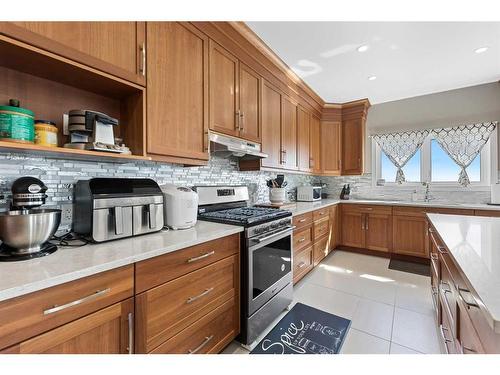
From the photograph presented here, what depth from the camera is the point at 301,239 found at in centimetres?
253

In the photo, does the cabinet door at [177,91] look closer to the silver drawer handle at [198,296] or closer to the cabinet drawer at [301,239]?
the silver drawer handle at [198,296]

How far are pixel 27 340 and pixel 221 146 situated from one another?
150 centimetres

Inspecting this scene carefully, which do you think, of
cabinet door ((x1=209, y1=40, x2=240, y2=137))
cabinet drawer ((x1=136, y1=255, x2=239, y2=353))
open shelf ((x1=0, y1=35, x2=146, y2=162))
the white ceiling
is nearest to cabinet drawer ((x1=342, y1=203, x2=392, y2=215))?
the white ceiling

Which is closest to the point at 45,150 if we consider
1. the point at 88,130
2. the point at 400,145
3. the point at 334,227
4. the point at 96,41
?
the point at 88,130

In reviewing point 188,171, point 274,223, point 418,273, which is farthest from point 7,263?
point 418,273

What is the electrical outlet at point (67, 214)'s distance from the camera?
1.28m

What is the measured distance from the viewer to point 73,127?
1191mm

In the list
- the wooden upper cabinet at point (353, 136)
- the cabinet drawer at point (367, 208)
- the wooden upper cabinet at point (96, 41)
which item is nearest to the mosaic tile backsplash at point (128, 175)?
the wooden upper cabinet at point (96, 41)

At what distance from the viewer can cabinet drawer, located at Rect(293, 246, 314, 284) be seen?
2408mm

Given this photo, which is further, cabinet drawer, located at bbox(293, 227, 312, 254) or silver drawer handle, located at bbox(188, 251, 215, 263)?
cabinet drawer, located at bbox(293, 227, 312, 254)

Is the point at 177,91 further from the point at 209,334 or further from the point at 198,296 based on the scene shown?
the point at 209,334

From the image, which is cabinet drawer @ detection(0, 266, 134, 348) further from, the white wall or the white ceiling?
the white wall

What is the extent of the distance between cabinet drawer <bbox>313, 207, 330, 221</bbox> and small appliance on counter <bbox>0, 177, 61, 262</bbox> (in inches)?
100
